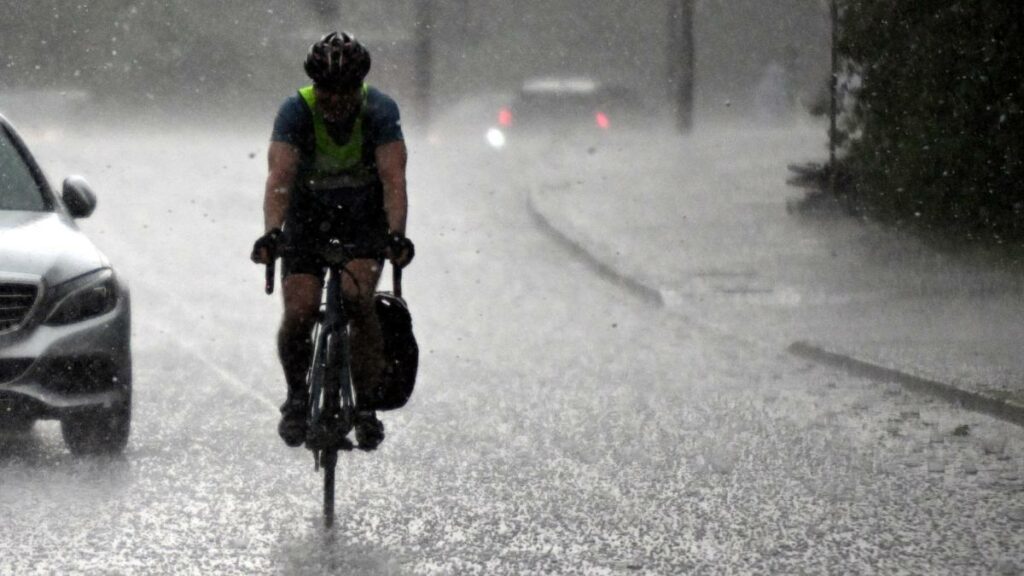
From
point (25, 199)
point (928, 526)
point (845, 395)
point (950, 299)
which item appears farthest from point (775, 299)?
point (928, 526)

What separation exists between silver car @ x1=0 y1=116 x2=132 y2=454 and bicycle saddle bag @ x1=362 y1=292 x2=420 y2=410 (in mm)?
1721

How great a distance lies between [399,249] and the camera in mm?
7383

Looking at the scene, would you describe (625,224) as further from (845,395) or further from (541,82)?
(541,82)

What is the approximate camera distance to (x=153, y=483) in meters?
8.62

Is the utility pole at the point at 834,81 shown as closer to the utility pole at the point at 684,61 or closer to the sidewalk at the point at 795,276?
the sidewalk at the point at 795,276

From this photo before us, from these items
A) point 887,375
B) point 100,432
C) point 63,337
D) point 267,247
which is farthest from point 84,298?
point 887,375

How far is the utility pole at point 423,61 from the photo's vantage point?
168ft

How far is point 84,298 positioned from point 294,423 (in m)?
1.79

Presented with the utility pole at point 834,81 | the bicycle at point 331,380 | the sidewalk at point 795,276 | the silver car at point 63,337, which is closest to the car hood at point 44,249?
the silver car at point 63,337

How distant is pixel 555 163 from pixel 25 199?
2353 cm

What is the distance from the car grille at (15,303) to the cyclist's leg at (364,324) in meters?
1.85

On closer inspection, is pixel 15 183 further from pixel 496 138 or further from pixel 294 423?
pixel 496 138

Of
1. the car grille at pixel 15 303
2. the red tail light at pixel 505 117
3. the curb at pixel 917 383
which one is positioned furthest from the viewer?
the red tail light at pixel 505 117

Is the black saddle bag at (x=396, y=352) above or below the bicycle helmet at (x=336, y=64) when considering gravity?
below
